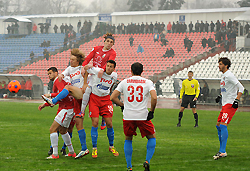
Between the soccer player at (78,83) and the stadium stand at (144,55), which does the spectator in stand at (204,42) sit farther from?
the soccer player at (78,83)

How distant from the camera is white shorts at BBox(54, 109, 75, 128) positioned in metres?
7.71

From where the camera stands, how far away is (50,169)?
22.3ft

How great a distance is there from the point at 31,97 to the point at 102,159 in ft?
80.2

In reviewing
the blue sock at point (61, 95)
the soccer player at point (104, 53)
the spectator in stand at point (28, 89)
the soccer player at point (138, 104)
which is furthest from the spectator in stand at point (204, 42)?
the soccer player at point (138, 104)

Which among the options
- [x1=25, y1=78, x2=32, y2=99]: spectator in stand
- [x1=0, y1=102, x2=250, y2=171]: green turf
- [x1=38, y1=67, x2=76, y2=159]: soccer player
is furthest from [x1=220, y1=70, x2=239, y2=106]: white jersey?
[x1=25, y1=78, x2=32, y2=99]: spectator in stand

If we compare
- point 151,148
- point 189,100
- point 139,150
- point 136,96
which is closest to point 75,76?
point 136,96

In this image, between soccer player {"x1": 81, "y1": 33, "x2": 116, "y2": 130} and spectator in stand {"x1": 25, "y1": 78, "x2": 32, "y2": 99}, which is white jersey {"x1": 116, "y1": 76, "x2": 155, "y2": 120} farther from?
spectator in stand {"x1": 25, "y1": 78, "x2": 32, "y2": 99}

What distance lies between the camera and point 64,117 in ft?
25.4

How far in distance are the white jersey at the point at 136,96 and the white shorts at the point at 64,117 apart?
1732 mm

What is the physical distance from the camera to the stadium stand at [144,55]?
3694 cm

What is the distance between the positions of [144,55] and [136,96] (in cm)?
3321

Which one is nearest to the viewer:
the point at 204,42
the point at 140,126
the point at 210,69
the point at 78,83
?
the point at 140,126

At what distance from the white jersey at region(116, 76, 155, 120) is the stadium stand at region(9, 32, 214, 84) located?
94.3 ft

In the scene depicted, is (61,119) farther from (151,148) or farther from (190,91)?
(190,91)
